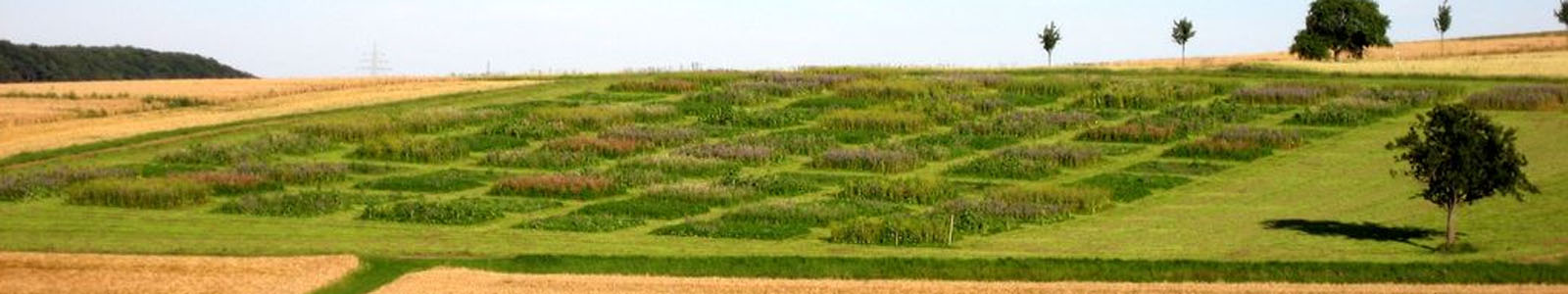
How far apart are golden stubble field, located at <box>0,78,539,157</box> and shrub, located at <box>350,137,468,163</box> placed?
11.6 metres

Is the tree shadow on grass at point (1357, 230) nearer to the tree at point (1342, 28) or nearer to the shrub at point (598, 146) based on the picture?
the shrub at point (598, 146)

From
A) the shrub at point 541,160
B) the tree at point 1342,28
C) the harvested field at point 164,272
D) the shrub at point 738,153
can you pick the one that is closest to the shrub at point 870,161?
the shrub at point 738,153

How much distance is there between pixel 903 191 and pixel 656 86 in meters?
37.1

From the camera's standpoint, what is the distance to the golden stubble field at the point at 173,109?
268 feet

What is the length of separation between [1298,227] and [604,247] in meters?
17.5

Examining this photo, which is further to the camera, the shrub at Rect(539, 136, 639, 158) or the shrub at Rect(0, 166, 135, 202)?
the shrub at Rect(539, 136, 639, 158)

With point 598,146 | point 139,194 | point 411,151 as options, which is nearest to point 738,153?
point 598,146

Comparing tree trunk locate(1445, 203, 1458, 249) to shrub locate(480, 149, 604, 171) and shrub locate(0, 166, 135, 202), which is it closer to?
shrub locate(480, 149, 604, 171)

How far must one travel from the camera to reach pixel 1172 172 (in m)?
66.4

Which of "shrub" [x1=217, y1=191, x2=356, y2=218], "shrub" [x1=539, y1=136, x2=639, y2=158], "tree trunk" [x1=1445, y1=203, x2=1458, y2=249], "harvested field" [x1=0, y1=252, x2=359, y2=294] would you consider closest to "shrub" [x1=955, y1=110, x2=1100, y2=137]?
"shrub" [x1=539, y1=136, x2=639, y2=158]

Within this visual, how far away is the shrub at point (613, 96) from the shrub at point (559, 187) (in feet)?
93.8

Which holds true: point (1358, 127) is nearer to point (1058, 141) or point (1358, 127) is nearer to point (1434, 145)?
point (1058, 141)

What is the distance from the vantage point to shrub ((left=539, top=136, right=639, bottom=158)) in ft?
242

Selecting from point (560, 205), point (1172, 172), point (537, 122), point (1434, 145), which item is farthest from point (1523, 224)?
point (537, 122)
